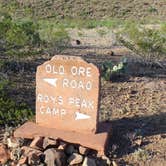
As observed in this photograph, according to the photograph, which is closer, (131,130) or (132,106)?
(131,130)

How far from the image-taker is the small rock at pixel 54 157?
6484 mm

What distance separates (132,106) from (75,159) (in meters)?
2.20

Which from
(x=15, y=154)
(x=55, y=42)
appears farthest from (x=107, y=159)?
(x=55, y=42)

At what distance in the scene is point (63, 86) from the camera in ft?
23.0

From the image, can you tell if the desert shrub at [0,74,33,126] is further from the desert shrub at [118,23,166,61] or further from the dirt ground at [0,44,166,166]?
the desert shrub at [118,23,166,61]

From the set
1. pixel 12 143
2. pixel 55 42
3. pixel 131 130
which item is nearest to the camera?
pixel 12 143

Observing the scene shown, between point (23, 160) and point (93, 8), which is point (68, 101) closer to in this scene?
point (23, 160)

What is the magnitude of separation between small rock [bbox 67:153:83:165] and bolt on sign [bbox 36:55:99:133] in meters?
0.43

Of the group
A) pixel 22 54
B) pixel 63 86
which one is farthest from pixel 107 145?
pixel 22 54

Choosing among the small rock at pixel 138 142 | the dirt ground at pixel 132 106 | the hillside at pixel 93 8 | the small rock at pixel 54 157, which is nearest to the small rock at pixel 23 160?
the small rock at pixel 54 157

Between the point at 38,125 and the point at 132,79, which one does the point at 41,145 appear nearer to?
the point at 38,125

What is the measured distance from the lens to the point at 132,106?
8.59 metres

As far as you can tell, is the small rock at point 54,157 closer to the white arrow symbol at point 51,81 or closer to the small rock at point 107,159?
the small rock at point 107,159

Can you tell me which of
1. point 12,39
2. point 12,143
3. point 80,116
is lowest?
point 12,143
